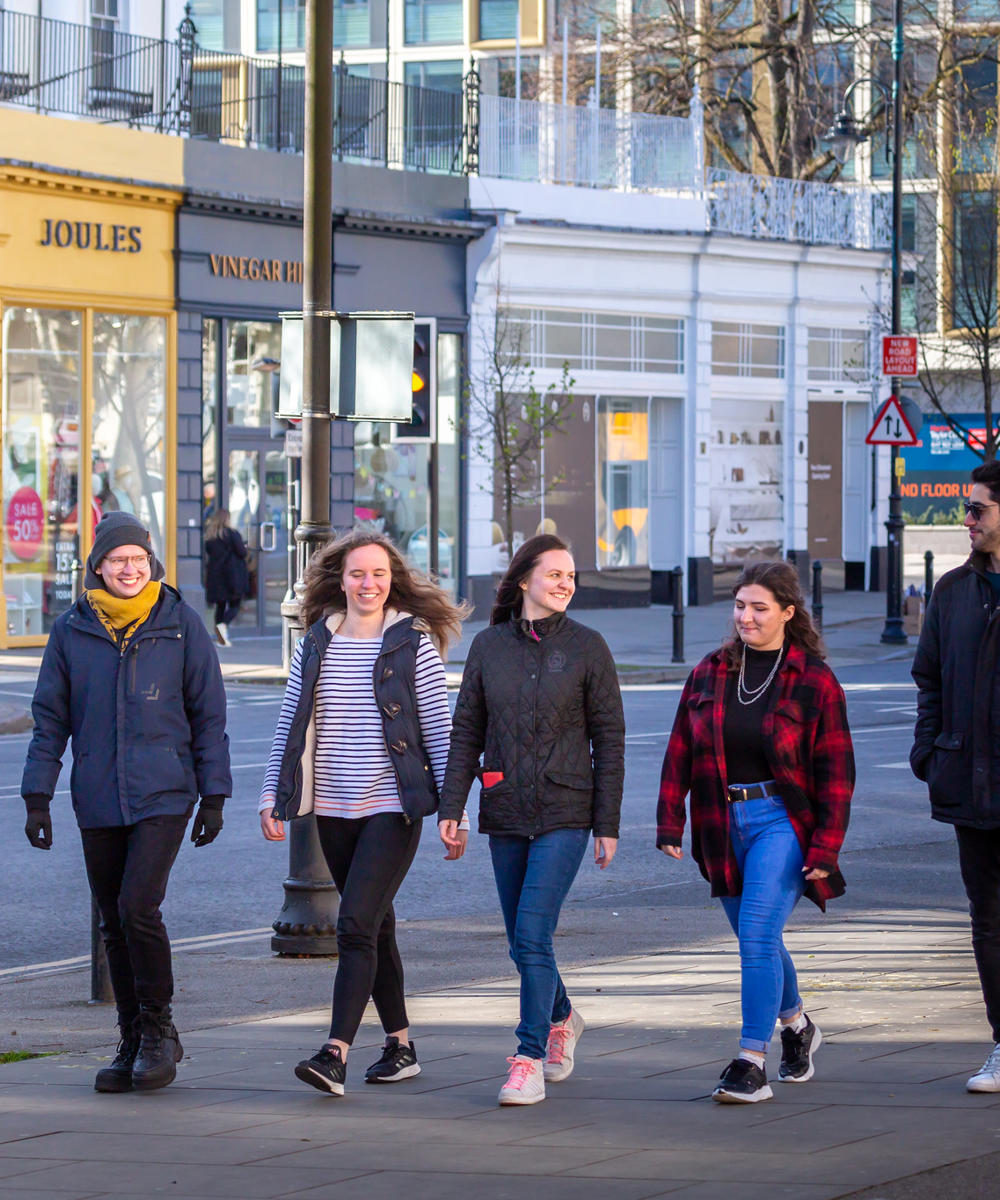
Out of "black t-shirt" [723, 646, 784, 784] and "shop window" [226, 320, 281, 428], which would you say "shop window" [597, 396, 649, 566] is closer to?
"shop window" [226, 320, 281, 428]

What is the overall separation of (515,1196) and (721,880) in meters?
1.52

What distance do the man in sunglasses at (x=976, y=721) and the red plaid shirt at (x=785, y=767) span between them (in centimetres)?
32

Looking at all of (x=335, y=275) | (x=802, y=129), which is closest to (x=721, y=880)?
(x=335, y=275)

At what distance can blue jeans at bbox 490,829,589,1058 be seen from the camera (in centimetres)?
605

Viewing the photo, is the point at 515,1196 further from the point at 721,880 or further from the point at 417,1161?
the point at 721,880

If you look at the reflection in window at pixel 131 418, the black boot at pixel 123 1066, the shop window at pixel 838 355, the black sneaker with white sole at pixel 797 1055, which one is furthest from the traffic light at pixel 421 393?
the shop window at pixel 838 355

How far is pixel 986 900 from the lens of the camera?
6180 millimetres

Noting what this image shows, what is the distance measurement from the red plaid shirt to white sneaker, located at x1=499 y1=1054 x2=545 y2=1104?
2.47ft

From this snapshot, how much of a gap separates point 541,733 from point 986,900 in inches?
57.1

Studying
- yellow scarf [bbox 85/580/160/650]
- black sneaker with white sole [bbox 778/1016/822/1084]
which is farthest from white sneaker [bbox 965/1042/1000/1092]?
yellow scarf [bbox 85/580/160/650]

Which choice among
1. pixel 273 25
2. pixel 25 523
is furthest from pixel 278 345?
pixel 273 25

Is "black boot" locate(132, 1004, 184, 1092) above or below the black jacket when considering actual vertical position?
below

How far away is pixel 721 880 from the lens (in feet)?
20.0

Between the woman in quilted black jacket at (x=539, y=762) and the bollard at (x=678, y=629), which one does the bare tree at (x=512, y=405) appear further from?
the woman in quilted black jacket at (x=539, y=762)
